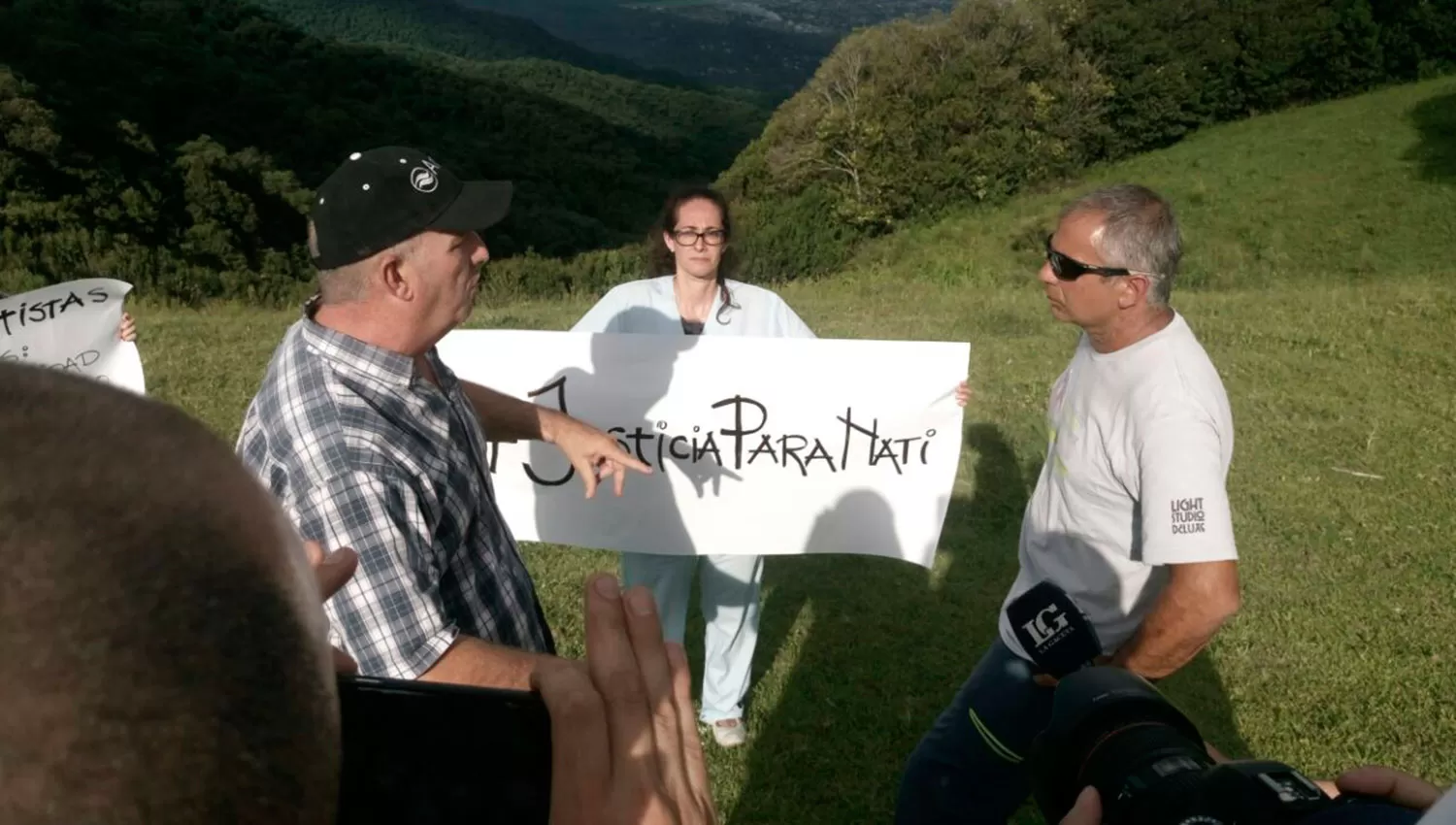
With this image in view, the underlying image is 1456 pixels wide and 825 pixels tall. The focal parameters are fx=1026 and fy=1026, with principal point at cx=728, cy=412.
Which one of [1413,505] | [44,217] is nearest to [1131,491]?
[1413,505]

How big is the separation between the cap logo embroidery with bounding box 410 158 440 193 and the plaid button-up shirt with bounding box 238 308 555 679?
0.36 m

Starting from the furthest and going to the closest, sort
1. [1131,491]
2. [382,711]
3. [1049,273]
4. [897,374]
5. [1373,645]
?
[1373,645] → [897,374] → [1049,273] → [1131,491] → [382,711]

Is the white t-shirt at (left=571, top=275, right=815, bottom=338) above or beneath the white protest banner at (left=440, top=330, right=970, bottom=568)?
above

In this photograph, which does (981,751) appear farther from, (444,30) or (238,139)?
(444,30)

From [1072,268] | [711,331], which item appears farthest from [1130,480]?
[711,331]

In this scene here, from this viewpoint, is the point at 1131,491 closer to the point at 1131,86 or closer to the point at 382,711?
the point at 382,711

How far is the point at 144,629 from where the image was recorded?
496 millimetres

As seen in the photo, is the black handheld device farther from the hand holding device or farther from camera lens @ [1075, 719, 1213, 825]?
camera lens @ [1075, 719, 1213, 825]

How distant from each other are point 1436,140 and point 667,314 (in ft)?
97.0

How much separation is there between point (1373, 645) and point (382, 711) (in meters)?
5.09

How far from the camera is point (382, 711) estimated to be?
84 cm

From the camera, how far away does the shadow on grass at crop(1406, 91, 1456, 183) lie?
2378cm

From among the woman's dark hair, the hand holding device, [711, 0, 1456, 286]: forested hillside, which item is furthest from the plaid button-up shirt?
[711, 0, 1456, 286]: forested hillside

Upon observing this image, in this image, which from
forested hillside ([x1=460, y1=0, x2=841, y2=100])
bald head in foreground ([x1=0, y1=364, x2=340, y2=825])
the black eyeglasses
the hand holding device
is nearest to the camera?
bald head in foreground ([x1=0, y1=364, x2=340, y2=825])
